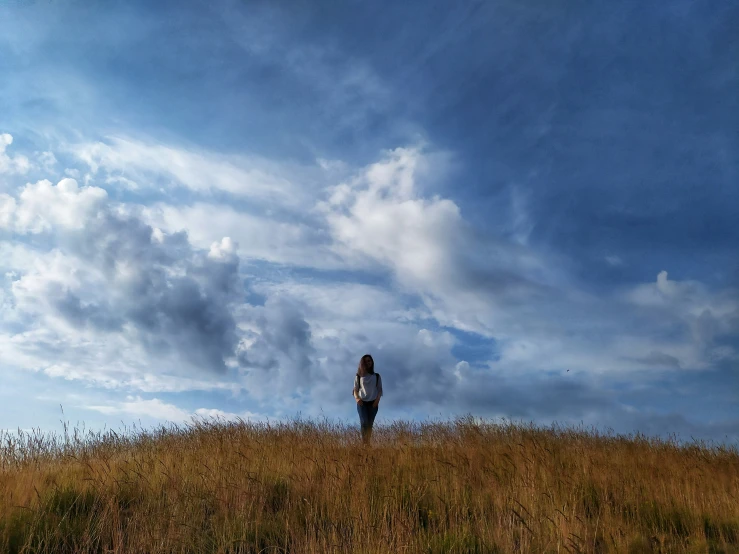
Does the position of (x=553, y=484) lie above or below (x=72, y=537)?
above

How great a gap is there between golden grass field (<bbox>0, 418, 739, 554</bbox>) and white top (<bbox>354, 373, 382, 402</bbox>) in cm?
183

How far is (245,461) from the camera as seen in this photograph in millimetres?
9562

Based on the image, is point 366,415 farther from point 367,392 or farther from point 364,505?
point 364,505

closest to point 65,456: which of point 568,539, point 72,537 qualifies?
point 72,537

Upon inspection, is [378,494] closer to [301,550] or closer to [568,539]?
[301,550]

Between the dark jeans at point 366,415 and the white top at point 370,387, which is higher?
the white top at point 370,387

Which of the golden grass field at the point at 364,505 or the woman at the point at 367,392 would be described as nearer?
the golden grass field at the point at 364,505

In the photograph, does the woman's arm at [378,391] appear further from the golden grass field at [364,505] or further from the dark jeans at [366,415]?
the golden grass field at [364,505]

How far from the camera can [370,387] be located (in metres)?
12.7

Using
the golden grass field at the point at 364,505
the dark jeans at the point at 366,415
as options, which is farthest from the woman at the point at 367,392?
the golden grass field at the point at 364,505

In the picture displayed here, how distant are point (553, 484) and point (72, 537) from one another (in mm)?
6689

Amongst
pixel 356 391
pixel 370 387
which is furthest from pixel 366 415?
pixel 370 387

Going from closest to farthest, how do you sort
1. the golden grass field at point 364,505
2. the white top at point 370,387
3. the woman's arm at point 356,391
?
the golden grass field at point 364,505 → the white top at point 370,387 → the woman's arm at point 356,391

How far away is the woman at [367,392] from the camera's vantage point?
12.7 m
